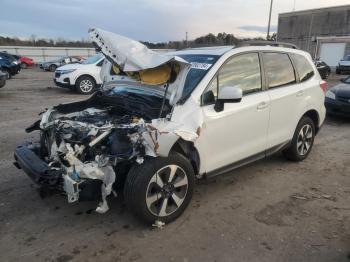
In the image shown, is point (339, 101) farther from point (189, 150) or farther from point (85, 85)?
point (85, 85)

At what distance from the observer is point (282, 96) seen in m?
4.67

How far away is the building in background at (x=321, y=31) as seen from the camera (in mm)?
39375

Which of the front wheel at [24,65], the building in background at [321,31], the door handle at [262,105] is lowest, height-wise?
the front wheel at [24,65]

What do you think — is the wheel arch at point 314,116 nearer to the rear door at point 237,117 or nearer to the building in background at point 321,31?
the rear door at point 237,117

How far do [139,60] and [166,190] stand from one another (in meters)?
1.38

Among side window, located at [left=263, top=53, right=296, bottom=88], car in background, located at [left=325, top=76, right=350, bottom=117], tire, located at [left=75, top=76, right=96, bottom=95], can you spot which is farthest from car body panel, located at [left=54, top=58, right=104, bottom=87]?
side window, located at [left=263, top=53, right=296, bottom=88]

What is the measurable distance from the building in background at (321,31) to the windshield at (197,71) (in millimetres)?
39224

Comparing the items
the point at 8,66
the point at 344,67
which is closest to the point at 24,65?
the point at 8,66

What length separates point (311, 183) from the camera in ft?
15.5

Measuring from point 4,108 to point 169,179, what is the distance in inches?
331

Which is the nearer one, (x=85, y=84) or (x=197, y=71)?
(x=197, y=71)

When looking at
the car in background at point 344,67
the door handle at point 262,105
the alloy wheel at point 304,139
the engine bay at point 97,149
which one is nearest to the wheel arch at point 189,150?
the engine bay at point 97,149

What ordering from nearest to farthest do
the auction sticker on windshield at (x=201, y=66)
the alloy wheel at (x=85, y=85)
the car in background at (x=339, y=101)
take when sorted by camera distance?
the auction sticker on windshield at (x=201, y=66)
the car in background at (x=339, y=101)
the alloy wheel at (x=85, y=85)

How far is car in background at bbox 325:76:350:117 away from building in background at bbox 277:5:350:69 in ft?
108
